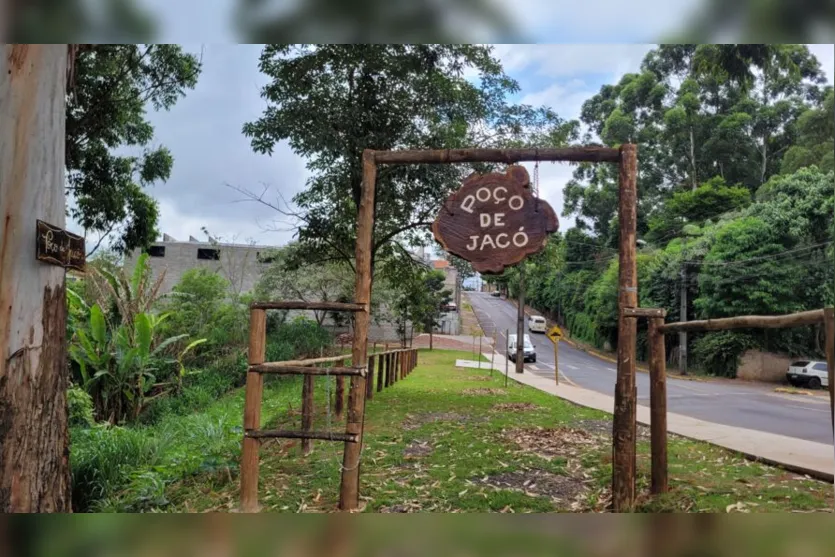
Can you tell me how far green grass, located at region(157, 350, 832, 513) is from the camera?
3680 millimetres

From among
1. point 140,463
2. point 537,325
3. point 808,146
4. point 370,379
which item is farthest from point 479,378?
point 537,325

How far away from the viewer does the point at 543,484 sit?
4254mm

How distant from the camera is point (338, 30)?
9.48 feet

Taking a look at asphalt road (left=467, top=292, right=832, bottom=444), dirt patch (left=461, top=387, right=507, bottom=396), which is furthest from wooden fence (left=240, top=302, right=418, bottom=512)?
dirt patch (left=461, top=387, right=507, bottom=396)

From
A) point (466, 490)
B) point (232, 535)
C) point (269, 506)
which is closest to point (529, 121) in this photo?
point (466, 490)

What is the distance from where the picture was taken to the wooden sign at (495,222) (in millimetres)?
3324

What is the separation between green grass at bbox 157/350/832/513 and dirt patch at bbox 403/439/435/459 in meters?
0.01

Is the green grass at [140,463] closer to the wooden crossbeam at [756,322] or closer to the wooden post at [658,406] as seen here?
the wooden post at [658,406]

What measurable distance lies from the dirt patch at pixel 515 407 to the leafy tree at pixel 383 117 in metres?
3.18

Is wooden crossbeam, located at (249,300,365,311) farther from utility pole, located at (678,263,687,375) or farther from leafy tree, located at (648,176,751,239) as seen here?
leafy tree, located at (648,176,751,239)

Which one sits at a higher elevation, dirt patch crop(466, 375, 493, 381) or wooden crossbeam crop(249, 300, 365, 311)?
wooden crossbeam crop(249, 300, 365, 311)

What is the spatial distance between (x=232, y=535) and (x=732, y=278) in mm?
19061

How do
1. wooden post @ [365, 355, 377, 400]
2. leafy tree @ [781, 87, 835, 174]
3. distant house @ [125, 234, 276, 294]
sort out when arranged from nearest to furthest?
wooden post @ [365, 355, 377, 400]
leafy tree @ [781, 87, 835, 174]
distant house @ [125, 234, 276, 294]

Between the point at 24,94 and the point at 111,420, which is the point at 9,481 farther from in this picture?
the point at 111,420
